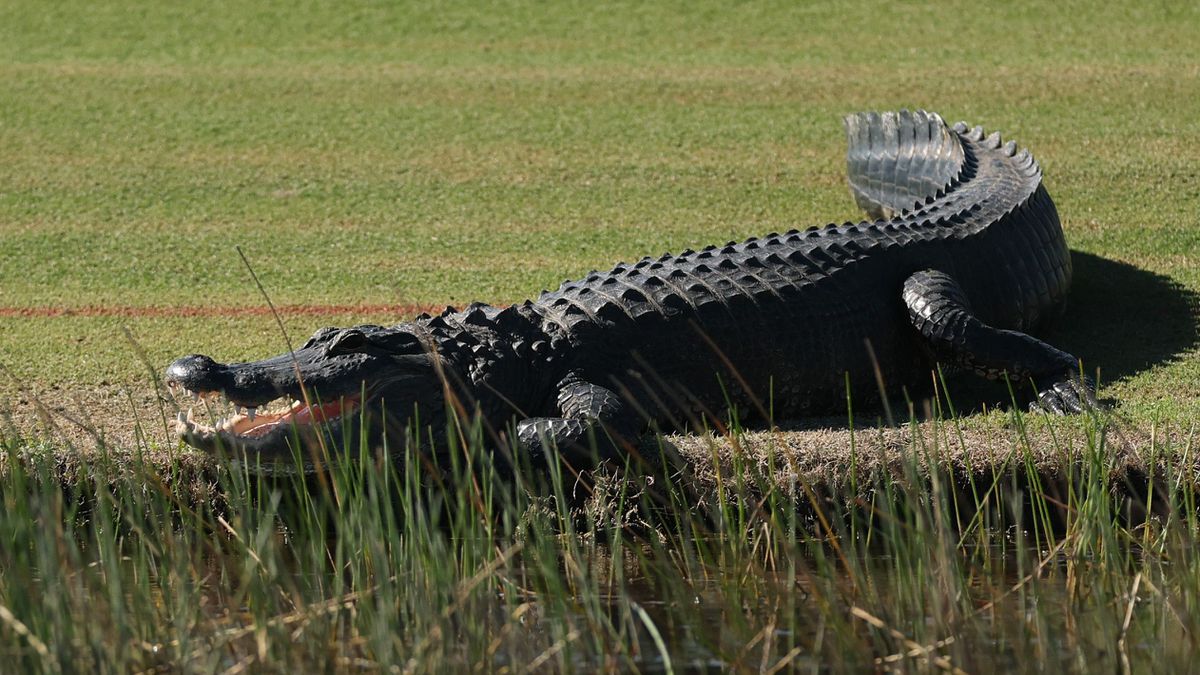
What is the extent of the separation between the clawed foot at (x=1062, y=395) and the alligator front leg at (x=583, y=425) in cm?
168

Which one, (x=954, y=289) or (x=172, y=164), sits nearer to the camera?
(x=954, y=289)

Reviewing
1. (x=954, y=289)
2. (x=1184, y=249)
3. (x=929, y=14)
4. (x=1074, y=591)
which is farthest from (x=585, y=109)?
(x=1074, y=591)

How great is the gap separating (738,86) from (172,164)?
4.33m

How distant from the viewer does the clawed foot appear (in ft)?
21.0

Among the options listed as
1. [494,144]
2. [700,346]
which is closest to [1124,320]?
[700,346]

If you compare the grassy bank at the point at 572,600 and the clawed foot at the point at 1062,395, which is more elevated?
the grassy bank at the point at 572,600

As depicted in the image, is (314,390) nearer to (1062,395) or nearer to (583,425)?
(583,425)

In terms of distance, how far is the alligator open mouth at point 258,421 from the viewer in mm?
5219

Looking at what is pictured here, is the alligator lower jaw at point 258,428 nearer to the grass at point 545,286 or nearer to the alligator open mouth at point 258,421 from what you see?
the alligator open mouth at point 258,421

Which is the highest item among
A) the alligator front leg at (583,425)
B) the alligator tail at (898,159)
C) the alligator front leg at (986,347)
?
the alligator tail at (898,159)

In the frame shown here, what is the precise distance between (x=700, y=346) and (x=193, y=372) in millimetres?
1933

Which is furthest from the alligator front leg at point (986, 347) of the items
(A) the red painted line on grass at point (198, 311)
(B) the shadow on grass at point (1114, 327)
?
(A) the red painted line on grass at point (198, 311)

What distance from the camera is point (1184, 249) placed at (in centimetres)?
909

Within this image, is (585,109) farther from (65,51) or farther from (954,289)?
(954,289)
